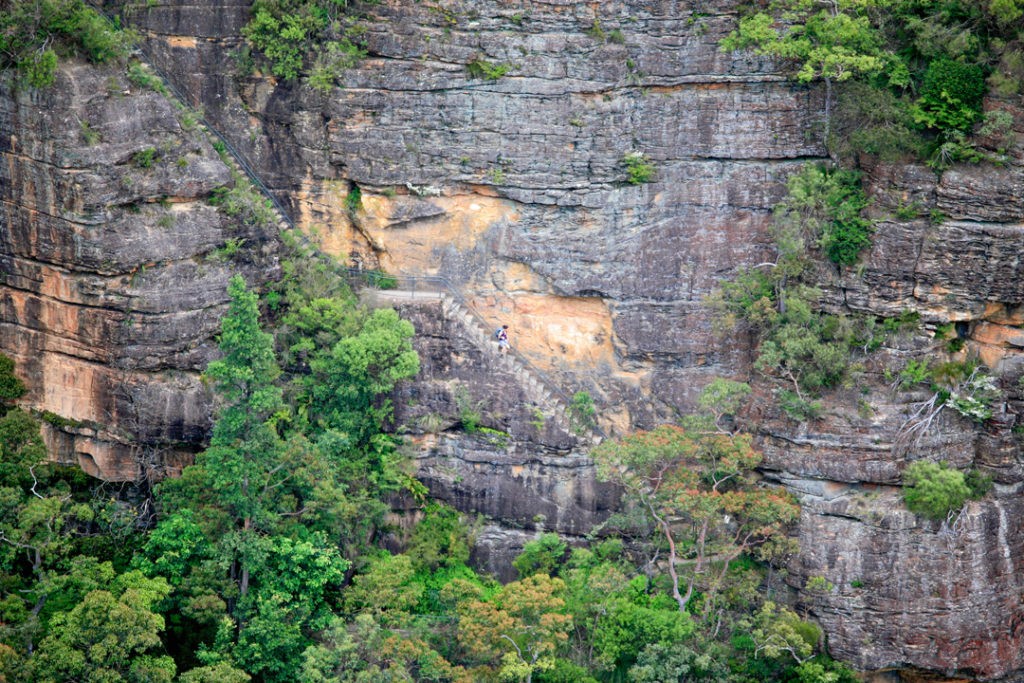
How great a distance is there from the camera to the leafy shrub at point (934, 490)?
113ft

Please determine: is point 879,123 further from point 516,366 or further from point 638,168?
point 516,366

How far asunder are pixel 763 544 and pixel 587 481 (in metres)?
4.18

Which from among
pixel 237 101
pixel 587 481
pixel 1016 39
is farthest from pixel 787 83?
pixel 237 101

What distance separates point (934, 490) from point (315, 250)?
1453cm

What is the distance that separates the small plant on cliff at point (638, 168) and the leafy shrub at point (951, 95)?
19.1 ft

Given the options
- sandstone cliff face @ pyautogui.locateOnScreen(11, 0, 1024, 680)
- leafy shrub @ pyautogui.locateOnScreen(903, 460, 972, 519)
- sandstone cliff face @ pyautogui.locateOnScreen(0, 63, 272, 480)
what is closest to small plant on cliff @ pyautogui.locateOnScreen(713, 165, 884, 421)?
sandstone cliff face @ pyautogui.locateOnScreen(11, 0, 1024, 680)

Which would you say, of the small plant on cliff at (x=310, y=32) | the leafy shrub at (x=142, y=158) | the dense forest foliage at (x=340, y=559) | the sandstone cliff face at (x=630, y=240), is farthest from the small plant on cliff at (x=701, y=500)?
the leafy shrub at (x=142, y=158)

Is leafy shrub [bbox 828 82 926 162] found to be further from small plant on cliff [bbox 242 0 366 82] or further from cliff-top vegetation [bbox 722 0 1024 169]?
small plant on cliff [bbox 242 0 366 82]

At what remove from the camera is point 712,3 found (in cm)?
3566

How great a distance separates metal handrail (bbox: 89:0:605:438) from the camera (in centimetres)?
3675

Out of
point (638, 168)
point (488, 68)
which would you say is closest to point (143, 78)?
point (488, 68)

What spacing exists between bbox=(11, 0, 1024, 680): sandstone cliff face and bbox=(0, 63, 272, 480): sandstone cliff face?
894 mm

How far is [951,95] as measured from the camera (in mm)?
33719

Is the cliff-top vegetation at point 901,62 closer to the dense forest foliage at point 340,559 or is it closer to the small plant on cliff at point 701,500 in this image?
the dense forest foliage at point 340,559
